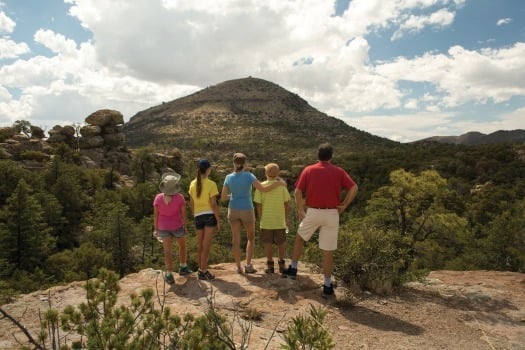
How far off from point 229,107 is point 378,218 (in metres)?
114

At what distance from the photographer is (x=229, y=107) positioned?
121500 mm

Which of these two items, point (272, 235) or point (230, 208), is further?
point (272, 235)

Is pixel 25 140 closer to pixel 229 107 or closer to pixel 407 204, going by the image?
pixel 407 204

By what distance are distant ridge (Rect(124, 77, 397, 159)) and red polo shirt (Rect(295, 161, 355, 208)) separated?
6522cm

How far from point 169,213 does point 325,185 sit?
2605mm

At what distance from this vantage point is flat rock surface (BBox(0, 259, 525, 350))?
427 cm

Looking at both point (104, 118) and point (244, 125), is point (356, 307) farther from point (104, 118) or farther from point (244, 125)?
point (244, 125)

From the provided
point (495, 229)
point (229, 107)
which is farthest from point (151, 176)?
point (229, 107)

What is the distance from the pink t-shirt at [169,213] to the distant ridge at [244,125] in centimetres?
6452

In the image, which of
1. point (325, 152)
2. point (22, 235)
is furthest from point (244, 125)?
point (325, 152)

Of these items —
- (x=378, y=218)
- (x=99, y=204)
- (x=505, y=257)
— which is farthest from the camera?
(x=99, y=204)

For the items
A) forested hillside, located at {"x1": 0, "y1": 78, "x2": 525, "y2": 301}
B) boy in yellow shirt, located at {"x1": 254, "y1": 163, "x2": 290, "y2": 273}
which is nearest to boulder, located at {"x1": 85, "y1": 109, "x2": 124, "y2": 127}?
forested hillside, located at {"x1": 0, "y1": 78, "x2": 525, "y2": 301}

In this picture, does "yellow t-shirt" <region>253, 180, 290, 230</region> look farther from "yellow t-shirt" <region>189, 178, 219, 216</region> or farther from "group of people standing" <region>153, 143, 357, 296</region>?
"yellow t-shirt" <region>189, 178, 219, 216</region>

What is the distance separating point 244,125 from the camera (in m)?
103
